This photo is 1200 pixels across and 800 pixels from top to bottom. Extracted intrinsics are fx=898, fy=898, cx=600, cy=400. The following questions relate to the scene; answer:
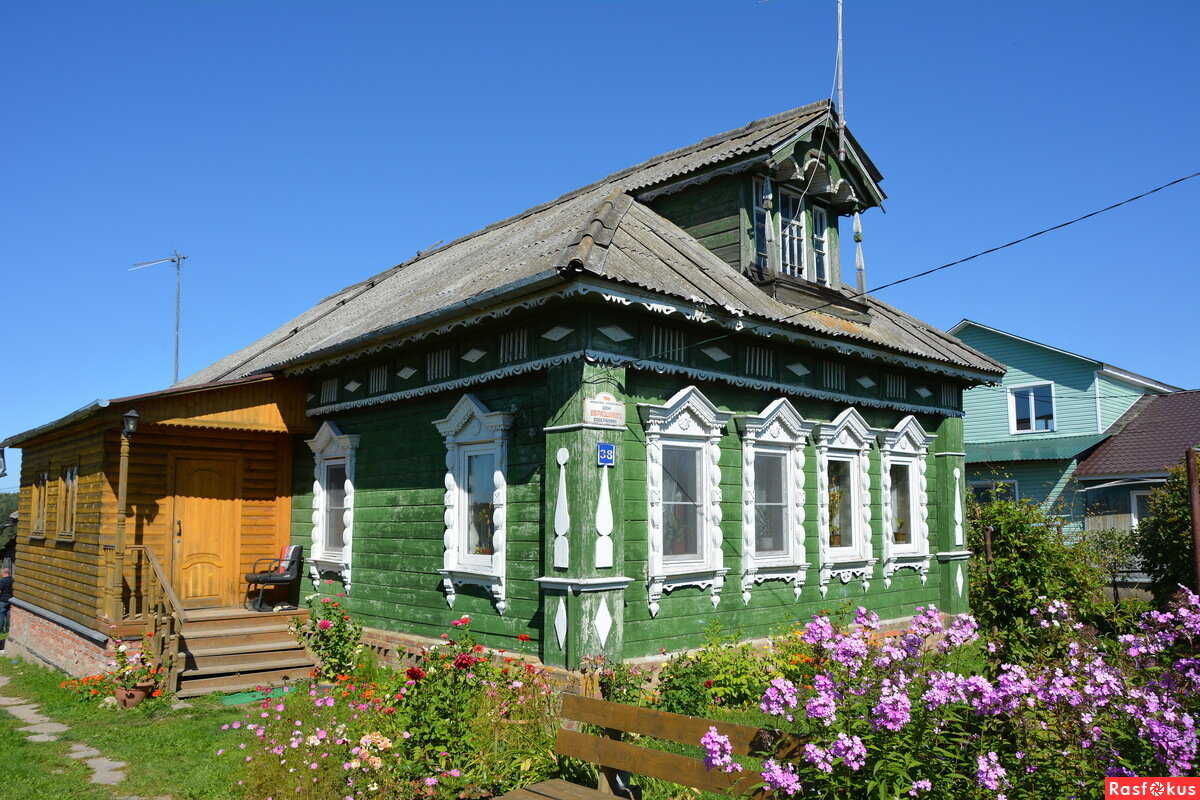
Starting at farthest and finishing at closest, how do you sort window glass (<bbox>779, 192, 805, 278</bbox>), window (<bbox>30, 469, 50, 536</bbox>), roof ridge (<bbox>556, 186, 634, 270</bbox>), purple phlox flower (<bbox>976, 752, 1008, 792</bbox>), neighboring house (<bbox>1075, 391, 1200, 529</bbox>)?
1. neighboring house (<bbox>1075, 391, 1200, 529</bbox>)
2. window (<bbox>30, 469, 50, 536</bbox>)
3. window glass (<bbox>779, 192, 805, 278</bbox>)
4. roof ridge (<bbox>556, 186, 634, 270</bbox>)
5. purple phlox flower (<bbox>976, 752, 1008, 792</bbox>)

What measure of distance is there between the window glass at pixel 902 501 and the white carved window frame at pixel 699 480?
3.86m

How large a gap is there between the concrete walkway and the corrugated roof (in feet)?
74.1

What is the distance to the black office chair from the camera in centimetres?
1210

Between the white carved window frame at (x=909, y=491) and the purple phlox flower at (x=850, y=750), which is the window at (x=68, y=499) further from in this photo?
the purple phlox flower at (x=850, y=750)

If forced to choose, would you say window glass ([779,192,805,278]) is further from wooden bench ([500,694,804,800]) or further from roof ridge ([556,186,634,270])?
wooden bench ([500,694,804,800])

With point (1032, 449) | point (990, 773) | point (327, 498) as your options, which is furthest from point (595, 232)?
point (1032, 449)

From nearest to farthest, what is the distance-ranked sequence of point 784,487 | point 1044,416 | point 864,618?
point 864,618 < point 784,487 < point 1044,416

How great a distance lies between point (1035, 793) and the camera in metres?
3.98

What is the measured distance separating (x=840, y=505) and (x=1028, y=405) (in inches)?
761

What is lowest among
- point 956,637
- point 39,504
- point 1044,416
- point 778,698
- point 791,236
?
point 778,698

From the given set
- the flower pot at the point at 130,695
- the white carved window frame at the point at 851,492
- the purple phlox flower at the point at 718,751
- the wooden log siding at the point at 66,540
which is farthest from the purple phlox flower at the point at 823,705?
the wooden log siding at the point at 66,540

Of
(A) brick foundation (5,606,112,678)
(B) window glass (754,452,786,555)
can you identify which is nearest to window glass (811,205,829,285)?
(B) window glass (754,452,786,555)

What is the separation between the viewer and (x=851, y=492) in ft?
37.8

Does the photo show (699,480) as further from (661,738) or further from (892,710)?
(892,710)
